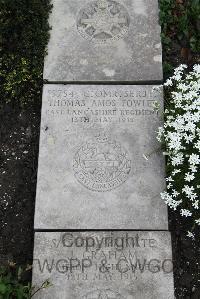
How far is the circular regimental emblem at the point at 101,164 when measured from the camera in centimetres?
386

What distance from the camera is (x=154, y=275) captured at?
3.58m

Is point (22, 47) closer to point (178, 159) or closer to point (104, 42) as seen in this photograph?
point (104, 42)

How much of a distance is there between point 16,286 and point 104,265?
26.4 inches

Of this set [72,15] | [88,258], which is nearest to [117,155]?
[88,258]

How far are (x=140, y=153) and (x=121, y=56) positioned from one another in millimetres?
995

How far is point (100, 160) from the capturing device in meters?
3.93

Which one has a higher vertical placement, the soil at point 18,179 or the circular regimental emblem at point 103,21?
the circular regimental emblem at point 103,21

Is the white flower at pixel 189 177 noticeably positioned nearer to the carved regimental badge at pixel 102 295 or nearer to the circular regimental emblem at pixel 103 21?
the carved regimental badge at pixel 102 295

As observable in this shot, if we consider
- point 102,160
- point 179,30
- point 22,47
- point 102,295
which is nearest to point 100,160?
point 102,160

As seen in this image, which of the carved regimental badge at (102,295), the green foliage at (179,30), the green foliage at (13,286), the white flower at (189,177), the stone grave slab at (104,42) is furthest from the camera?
the green foliage at (179,30)

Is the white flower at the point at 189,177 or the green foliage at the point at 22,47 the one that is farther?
the green foliage at the point at 22,47

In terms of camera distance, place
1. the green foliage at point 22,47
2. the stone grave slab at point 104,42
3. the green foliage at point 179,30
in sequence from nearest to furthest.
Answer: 1. the stone grave slab at point 104,42
2. the green foliage at point 22,47
3. the green foliage at point 179,30

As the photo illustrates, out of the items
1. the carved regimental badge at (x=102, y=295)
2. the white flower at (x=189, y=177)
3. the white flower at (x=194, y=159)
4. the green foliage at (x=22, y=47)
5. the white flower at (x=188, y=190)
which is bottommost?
the carved regimental badge at (x=102, y=295)

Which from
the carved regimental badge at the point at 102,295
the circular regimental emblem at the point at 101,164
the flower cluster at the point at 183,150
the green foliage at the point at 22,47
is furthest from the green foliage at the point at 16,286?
the green foliage at the point at 22,47
